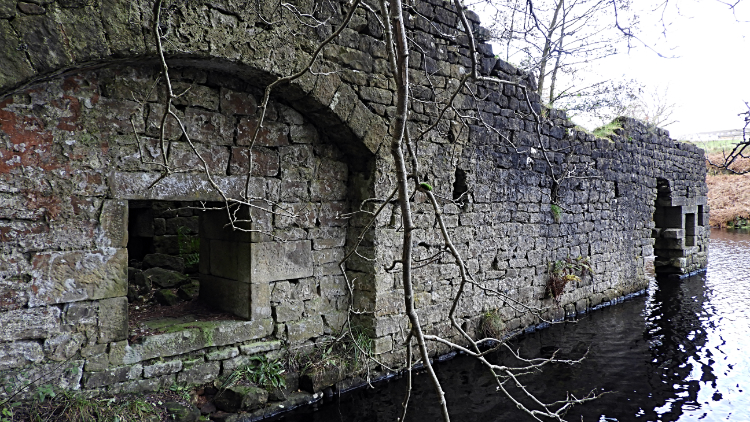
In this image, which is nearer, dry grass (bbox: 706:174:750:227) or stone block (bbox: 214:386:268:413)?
stone block (bbox: 214:386:268:413)

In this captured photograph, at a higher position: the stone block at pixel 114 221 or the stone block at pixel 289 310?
the stone block at pixel 114 221

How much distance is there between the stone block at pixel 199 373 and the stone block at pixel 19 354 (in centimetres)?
94

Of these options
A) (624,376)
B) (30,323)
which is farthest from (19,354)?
(624,376)

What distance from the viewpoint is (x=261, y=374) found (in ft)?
13.0

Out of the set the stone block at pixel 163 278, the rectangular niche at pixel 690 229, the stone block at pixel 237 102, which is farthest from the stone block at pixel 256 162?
the rectangular niche at pixel 690 229

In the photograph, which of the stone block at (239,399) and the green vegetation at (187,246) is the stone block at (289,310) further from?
the green vegetation at (187,246)

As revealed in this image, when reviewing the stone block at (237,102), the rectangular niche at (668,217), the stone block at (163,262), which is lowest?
the stone block at (163,262)

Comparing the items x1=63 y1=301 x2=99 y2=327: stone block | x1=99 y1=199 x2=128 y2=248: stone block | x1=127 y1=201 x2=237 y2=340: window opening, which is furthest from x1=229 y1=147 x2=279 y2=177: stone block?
x1=63 y1=301 x2=99 y2=327: stone block

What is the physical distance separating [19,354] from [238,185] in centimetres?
182

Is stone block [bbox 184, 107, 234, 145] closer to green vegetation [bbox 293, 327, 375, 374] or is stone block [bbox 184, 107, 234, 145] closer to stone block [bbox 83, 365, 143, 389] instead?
stone block [bbox 83, 365, 143, 389]

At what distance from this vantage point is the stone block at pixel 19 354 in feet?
9.80

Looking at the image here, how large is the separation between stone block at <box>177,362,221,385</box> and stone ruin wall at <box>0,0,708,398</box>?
0.05 ft

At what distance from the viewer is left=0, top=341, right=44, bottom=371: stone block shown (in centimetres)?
299

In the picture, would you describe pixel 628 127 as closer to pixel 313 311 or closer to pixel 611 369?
pixel 611 369
